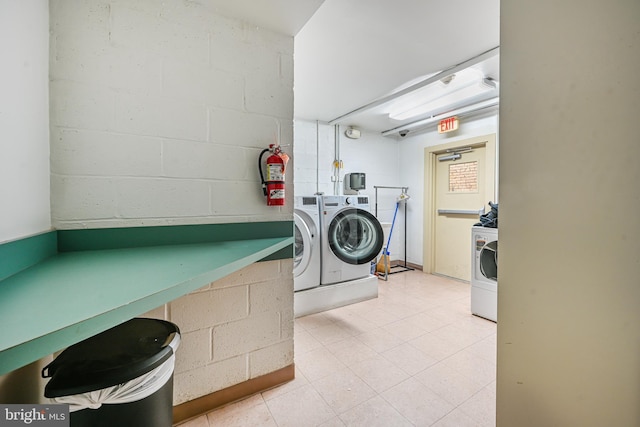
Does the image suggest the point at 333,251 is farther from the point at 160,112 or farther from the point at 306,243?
the point at 160,112

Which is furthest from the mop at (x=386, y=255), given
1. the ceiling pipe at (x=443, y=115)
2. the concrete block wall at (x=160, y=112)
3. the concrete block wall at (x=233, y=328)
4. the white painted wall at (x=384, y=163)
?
the concrete block wall at (x=160, y=112)

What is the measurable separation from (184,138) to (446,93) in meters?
2.60

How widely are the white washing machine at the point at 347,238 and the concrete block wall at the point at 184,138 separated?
1244 millimetres

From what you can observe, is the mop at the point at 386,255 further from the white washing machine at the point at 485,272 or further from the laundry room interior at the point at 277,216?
the laundry room interior at the point at 277,216

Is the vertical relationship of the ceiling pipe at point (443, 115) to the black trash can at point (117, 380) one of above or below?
above

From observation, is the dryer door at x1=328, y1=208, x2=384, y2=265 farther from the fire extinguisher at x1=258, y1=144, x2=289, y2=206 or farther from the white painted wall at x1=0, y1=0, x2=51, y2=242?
the white painted wall at x1=0, y1=0, x2=51, y2=242

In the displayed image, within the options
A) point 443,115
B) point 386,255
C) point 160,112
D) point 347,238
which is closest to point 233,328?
point 160,112

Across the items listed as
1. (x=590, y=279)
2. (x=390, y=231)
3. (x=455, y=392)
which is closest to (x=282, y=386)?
(x=455, y=392)

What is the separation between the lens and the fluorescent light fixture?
2.47m

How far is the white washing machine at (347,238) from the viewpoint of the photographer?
2.89 metres

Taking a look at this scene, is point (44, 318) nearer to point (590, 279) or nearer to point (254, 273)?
point (254, 273)

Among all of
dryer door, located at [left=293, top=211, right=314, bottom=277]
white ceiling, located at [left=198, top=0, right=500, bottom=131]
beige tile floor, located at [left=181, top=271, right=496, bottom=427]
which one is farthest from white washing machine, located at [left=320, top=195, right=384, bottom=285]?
white ceiling, located at [left=198, top=0, right=500, bottom=131]

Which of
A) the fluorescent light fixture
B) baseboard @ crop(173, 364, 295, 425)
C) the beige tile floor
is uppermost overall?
the fluorescent light fixture

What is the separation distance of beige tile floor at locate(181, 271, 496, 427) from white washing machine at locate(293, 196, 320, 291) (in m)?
0.38
